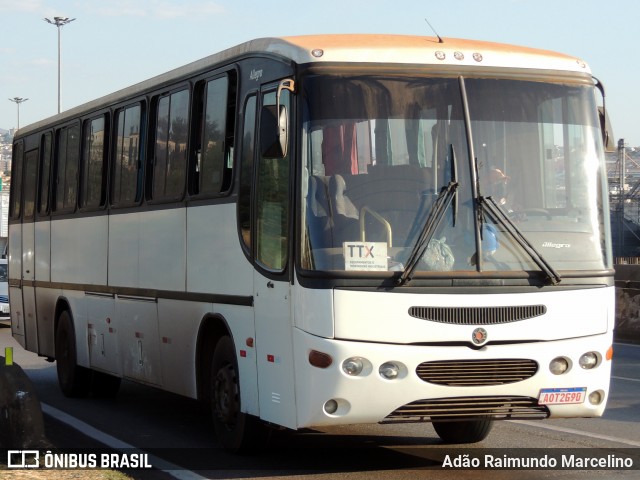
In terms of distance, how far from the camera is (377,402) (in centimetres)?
862

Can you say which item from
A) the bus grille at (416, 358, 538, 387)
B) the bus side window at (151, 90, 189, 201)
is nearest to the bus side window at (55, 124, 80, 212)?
the bus side window at (151, 90, 189, 201)

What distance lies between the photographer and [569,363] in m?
8.93

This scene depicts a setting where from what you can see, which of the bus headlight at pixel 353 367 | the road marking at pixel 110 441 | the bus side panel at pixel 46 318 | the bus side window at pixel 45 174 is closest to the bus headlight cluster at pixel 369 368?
the bus headlight at pixel 353 367

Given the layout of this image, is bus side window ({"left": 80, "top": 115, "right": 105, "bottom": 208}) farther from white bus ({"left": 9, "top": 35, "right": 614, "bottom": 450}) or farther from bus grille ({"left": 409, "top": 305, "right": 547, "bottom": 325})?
bus grille ({"left": 409, "top": 305, "right": 547, "bottom": 325})

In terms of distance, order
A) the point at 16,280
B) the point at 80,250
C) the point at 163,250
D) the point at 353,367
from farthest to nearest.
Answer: the point at 16,280 < the point at 80,250 < the point at 163,250 < the point at 353,367

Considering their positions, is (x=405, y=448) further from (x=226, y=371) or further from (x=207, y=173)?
(x=207, y=173)

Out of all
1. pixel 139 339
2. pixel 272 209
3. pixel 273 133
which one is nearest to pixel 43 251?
pixel 139 339

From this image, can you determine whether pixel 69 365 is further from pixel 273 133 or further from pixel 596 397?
pixel 596 397

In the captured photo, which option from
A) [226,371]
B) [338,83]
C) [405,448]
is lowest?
[405,448]

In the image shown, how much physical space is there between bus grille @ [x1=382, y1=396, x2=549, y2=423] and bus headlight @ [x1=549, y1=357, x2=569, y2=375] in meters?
0.25

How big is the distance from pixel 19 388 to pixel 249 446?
1.89 meters

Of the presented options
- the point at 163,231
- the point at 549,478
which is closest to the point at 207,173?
the point at 163,231

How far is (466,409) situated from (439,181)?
5.29ft

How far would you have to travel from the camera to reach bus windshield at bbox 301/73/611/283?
343 inches
